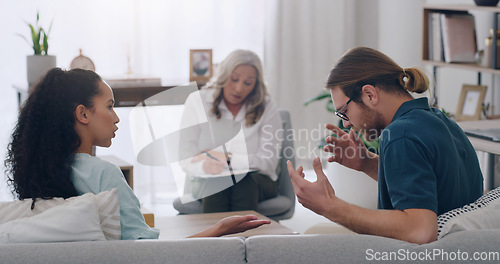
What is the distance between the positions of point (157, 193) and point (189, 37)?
46.4 inches

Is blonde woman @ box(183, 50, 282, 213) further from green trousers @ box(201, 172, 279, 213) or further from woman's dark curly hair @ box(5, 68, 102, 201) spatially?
woman's dark curly hair @ box(5, 68, 102, 201)

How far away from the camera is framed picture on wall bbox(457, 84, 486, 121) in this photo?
3488 mm

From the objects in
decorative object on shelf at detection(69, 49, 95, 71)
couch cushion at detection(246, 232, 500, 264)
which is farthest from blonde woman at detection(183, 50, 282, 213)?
couch cushion at detection(246, 232, 500, 264)

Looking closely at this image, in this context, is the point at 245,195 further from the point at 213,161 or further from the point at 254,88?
the point at 254,88

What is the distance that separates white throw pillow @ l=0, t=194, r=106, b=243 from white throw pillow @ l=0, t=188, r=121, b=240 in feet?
0.15

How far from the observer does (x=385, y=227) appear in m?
1.33

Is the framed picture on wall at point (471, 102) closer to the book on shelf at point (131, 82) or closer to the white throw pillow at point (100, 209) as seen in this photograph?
the book on shelf at point (131, 82)

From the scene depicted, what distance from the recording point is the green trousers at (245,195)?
2.83 m

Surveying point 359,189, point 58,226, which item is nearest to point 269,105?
point 359,189

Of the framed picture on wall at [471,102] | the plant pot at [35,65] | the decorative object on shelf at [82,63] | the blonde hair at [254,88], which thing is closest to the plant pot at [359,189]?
the framed picture on wall at [471,102]

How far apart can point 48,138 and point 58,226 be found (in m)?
0.30

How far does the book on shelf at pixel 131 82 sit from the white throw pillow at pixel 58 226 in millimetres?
2256

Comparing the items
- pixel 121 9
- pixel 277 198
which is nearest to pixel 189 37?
pixel 121 9

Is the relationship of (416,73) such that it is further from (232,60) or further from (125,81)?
(125,81)
